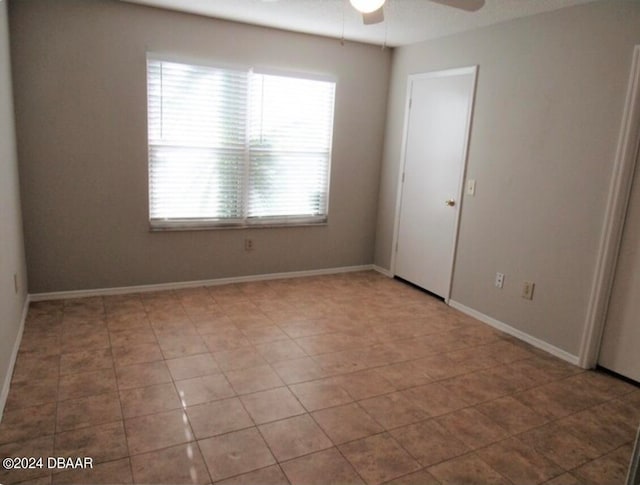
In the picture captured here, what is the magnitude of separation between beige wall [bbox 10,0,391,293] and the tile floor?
0.43m

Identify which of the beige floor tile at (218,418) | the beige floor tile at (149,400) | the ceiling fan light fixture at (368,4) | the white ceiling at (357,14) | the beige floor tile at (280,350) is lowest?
the beige floor tile at (218,418)

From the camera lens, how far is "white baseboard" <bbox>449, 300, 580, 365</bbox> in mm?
3227

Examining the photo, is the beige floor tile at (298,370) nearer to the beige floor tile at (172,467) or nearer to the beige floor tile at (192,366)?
the beige floor tile at (192,366)

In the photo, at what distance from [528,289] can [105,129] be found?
3527mm

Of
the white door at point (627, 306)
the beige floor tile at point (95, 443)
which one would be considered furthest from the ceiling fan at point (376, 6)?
the beige floor tile at point (95, 443)

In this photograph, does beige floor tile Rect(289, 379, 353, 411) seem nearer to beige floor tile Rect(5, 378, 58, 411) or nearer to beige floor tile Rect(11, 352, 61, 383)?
beige floor tile Rect(5, 378, 58, 411)

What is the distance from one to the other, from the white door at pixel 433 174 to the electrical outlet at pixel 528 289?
75cm

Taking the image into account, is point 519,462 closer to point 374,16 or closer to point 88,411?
point 88,411

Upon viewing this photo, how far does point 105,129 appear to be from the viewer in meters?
3.70

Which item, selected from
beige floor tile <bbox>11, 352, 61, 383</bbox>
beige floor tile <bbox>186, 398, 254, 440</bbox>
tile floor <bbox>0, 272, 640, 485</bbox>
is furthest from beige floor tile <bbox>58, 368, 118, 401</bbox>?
beige floor tile <bbox>186, 398, 254, 440</bbox>

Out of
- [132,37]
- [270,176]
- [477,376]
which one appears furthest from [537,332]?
[132,37]

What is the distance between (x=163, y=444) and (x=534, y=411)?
195 cm

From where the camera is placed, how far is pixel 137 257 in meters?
4.02

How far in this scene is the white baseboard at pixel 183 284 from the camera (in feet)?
12.4
